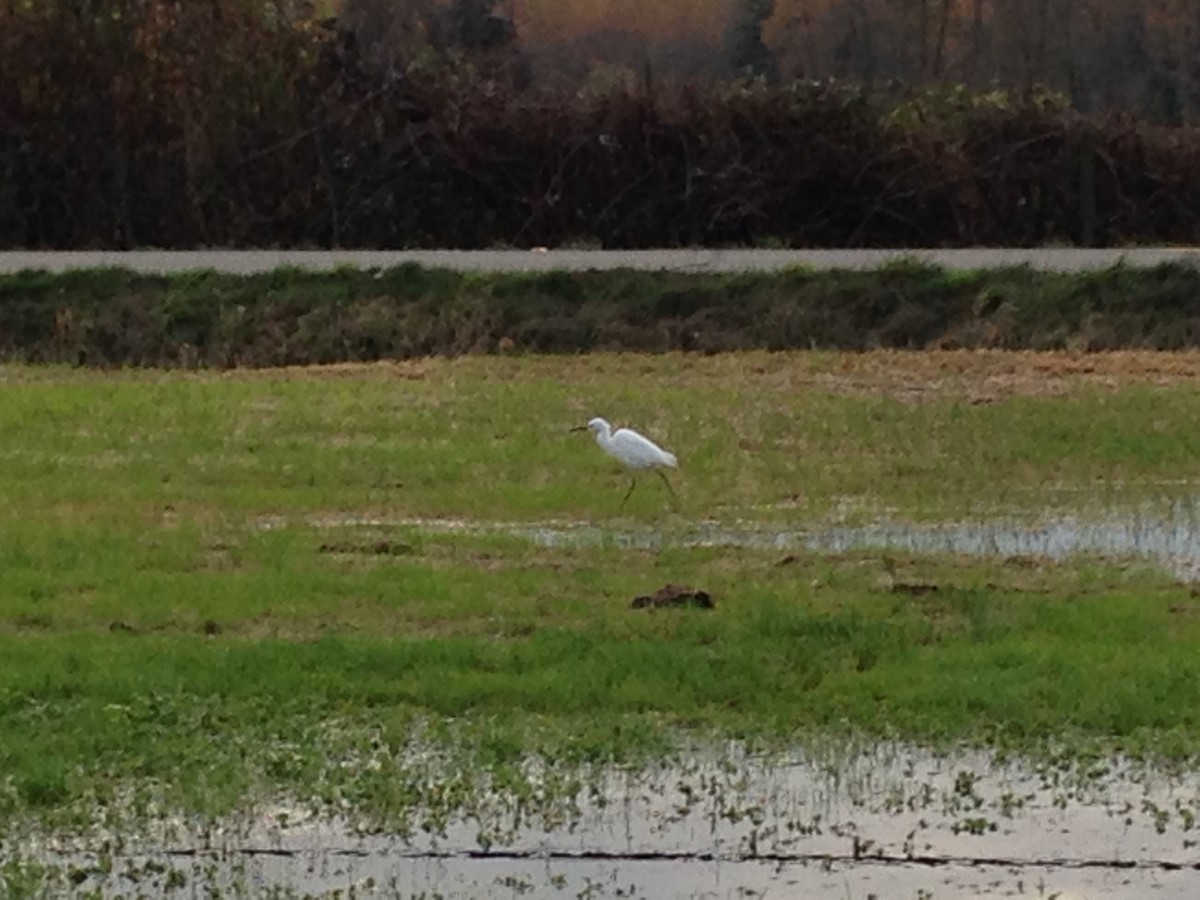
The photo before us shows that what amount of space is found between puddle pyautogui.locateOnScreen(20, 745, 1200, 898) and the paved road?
17.6 meters

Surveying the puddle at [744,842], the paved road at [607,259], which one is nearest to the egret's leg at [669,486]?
the puddle at [744,842]

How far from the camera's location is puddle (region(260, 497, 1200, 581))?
467 inches

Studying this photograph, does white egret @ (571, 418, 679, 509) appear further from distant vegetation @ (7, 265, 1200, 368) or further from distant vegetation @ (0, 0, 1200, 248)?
distant vegetation @ (0, 0, 1200, 248)

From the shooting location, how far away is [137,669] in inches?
350

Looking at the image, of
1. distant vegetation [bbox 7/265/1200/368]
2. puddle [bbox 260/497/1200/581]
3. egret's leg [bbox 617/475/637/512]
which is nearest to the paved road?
distant vegetation [bbox 7/265/1200/368]

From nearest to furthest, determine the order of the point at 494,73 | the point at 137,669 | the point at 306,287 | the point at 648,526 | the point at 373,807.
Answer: the point at 373,807
the point at 137,669
the point at 648,526
the point at 306,287
the point at 494,73

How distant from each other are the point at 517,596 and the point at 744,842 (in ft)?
11.3

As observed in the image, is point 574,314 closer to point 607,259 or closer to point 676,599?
point 607,259

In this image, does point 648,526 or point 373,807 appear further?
point 648,526

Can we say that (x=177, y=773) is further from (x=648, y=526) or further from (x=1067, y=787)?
(x=648, y=526)

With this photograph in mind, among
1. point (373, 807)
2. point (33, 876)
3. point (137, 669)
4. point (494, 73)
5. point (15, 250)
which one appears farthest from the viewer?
point (494, 73)

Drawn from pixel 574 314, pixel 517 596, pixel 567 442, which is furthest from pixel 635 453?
pixel 574 314

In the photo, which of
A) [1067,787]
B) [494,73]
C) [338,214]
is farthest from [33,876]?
[494,73]

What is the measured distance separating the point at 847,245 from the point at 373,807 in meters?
24.2
